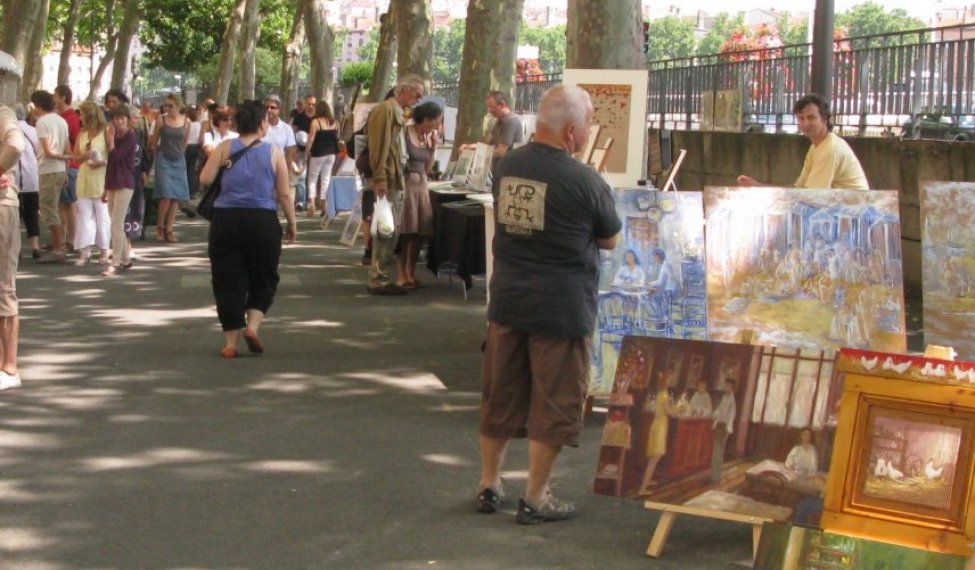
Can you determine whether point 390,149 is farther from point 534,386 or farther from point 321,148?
point 321,148

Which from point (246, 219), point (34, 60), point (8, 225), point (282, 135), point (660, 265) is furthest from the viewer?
point (34, 60)

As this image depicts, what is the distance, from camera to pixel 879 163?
15.7 metres

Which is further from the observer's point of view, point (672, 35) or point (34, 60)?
point (672, 35)

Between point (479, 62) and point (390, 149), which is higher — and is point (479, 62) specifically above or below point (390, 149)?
above

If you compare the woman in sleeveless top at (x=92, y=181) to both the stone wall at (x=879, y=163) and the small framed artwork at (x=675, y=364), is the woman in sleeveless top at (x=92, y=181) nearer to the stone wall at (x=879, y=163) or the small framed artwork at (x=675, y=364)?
the stone wall at (x=879, y=163)

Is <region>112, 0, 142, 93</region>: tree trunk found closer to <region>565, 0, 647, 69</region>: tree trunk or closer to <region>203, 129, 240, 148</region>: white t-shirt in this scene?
<region>203, 129, 240, 148</region>: white t-shirt

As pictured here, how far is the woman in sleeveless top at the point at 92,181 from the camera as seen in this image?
1669 cm

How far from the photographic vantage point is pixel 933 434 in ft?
18.1

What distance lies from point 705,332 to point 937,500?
11.0 feet

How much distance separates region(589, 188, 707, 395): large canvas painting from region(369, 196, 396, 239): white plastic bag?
234 inches

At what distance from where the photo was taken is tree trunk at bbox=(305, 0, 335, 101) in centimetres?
3903

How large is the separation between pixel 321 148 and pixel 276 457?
56.0ft

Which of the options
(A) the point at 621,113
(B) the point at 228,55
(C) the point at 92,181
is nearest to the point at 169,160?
(C) the point at 92,181

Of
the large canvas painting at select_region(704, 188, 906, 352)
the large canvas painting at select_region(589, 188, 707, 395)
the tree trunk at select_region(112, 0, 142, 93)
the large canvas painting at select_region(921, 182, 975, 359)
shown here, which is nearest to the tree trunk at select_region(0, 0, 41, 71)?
the large canvas painting at select_region(589, 188, 707, 395)
